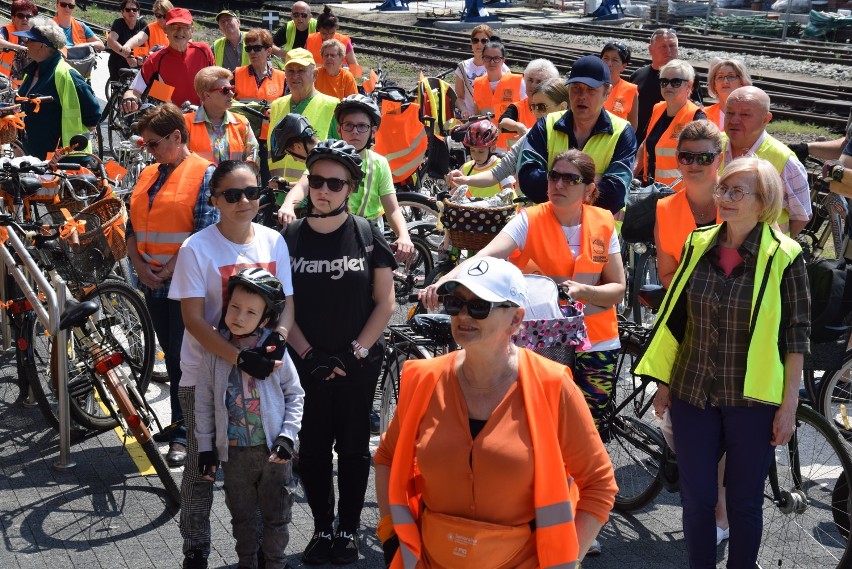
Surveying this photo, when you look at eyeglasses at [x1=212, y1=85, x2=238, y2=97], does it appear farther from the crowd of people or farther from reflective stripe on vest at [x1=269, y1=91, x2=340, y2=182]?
the crowd of people

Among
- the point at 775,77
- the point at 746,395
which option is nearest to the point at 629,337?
the point at 746,395

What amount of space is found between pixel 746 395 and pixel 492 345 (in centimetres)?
154

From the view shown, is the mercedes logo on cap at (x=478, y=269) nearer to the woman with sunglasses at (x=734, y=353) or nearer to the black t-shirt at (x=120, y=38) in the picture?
the woman with sunglasses at (x=734, y=353)

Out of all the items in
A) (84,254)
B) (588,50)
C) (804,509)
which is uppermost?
(84,254)

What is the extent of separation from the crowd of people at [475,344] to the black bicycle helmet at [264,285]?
1cm

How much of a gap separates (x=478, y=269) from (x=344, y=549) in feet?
7.66

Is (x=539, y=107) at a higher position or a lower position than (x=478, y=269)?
lower

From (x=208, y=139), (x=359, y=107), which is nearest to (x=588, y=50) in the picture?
(x=208, y=139)

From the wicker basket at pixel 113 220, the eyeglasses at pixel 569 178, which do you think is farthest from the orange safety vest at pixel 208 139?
the eyeglasses at pixel 569 178

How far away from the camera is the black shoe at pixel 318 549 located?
549 cm

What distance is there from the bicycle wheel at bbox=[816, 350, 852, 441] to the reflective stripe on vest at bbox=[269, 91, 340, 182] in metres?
3.72

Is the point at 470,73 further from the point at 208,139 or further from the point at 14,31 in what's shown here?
the point at 14,31

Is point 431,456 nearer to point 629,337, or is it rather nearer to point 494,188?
point 629,337

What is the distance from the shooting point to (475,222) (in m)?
6.56
